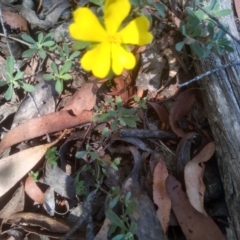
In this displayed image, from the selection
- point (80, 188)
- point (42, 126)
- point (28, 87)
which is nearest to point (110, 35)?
point (28, 87)

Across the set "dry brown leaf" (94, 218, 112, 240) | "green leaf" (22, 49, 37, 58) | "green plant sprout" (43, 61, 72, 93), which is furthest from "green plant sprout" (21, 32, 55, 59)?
"dry brown leaf" (94, 218, 112, 240)

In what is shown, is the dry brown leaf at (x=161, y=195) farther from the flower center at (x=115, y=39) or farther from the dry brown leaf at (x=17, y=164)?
the flower center at (x=115, y=39)

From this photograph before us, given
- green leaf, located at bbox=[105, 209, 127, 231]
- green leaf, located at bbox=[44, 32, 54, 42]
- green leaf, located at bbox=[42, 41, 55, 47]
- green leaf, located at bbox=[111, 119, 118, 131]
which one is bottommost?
green leaf, located at bbox=[105, 209, 127, 231]

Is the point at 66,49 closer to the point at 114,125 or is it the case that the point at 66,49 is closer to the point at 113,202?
the point at 114,125

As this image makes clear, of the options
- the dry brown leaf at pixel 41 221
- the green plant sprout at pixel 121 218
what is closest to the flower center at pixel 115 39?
the green plant sprout at pixel 121 218

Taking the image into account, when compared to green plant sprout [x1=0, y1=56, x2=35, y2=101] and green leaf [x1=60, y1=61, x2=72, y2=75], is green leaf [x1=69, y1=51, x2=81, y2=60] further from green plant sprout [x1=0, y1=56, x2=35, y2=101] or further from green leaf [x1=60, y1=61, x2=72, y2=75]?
green plant sprout [x1=0, y1=56, x2=35, y2=101]

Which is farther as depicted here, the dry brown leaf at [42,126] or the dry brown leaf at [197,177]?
the dry brown leaf at [42,126]

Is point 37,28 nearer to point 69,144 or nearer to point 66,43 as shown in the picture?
point 66,43
